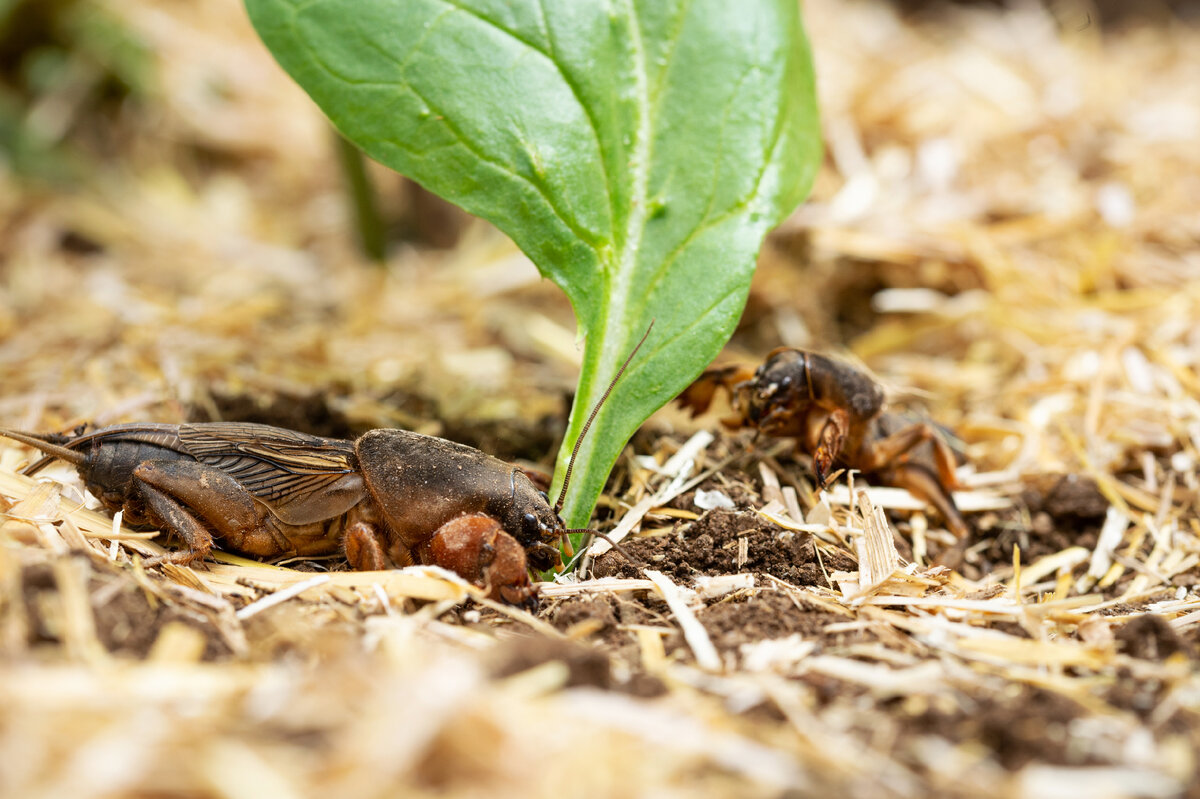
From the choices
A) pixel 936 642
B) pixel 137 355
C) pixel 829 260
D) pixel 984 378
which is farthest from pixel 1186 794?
pixel 137 355

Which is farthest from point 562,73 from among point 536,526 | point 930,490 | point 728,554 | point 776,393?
point 930,490

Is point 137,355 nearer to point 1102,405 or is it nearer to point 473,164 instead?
point 473,164

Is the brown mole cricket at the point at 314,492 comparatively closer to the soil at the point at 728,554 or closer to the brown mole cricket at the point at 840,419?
the soil at the point at 728,554

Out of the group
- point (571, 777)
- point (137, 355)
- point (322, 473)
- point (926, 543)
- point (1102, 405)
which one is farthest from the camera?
point (137, 355)

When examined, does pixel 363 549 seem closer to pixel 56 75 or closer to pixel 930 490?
pixel 930 490

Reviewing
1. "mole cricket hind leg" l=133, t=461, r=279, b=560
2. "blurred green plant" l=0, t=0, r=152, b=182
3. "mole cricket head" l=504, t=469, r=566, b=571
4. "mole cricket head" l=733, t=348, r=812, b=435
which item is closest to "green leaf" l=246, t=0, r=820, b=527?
"mole cricket head" l=504, t=469, r=566, b=571

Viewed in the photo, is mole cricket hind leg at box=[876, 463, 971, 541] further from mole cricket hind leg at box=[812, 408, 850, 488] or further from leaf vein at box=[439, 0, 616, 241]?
leaf vein at box=[439, 0, 616, 241]

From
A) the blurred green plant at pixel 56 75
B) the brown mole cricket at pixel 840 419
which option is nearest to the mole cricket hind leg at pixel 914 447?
the brown mole cricket at pixel 840 419
